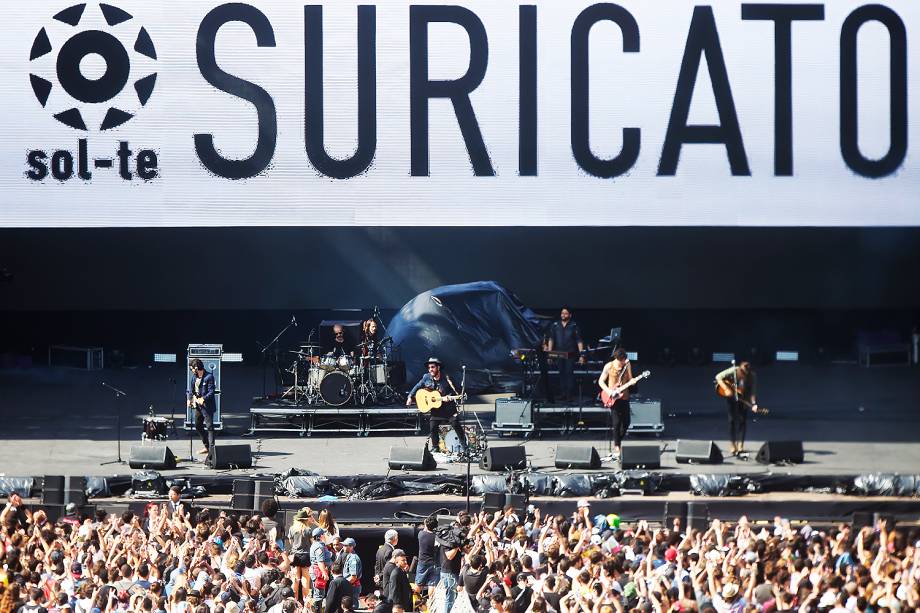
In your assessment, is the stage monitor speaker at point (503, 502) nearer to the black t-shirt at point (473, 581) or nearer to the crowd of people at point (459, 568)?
the crowd of people at point (459, 568)

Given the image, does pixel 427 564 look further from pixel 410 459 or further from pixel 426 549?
pixel 410 459

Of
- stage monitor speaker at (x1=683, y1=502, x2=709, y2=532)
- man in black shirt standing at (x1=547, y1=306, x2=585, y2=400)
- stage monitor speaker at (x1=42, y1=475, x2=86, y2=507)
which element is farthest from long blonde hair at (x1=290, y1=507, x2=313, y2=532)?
man in black shirt standing at (x1=547, y1=306, x2=585, y2=400)

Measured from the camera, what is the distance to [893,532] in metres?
12.7

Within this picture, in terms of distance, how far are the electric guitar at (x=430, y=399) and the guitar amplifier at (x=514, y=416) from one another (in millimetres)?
1804

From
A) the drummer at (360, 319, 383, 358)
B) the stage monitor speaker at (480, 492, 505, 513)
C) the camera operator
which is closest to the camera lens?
the camera operator

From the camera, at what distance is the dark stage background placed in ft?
83.4

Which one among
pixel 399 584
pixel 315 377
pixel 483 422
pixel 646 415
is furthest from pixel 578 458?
pixel 399 584

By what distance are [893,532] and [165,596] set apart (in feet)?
20.8

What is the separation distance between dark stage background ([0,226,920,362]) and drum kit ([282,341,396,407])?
4519 mm

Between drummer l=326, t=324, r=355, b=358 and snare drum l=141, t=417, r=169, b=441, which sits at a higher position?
drummer l=326, t=324, r=355, b=358

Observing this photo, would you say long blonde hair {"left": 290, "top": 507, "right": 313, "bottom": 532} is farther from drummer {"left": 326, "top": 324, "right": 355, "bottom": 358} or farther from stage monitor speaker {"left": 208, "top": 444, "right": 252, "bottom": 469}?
drummer {"left": 326, "top": 324, "right": 355, "bottom": 358}

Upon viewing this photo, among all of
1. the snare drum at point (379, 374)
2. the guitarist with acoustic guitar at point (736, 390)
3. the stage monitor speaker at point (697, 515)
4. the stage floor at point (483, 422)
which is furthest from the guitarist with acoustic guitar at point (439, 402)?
the stage monitor speaker at point (697, 515)

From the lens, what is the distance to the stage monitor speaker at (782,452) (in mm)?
17953

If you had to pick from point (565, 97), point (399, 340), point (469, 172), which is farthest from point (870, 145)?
point (399, 340)
